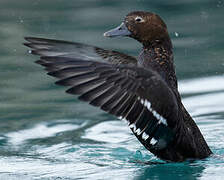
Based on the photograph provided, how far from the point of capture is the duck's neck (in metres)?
6.39

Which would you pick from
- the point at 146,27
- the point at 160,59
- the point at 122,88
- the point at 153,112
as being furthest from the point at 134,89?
the point at 146,27

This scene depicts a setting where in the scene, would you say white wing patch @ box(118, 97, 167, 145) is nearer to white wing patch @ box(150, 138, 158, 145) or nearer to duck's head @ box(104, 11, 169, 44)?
white wing patch @ box(150, 138, 158, 145)

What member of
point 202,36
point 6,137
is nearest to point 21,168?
point 6,137

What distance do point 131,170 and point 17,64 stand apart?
330 cm

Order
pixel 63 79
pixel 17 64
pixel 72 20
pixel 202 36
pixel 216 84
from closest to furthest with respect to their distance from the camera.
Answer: pixel 63 79, pixel 216 84, pixel 17 64, pixel 202 36, pixel 72 20

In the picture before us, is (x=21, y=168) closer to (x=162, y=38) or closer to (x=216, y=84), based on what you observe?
(x=162, y=38)

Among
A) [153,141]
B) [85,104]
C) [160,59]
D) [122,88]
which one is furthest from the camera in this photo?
[85,104]

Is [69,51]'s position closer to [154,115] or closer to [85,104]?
[154,115]

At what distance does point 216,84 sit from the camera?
27.9 ft

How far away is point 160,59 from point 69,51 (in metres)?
0.82

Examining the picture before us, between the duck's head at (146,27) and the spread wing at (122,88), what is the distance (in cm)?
57

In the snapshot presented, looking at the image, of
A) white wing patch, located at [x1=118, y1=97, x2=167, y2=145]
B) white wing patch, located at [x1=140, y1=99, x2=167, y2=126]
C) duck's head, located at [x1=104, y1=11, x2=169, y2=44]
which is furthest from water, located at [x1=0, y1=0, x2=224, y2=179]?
duck's head, located at [x1=104, y1=11, x2=169, y2=44]

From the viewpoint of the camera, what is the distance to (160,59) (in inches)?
254

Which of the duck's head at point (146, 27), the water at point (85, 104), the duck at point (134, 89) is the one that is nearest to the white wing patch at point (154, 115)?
the duck at point (134, 89)
